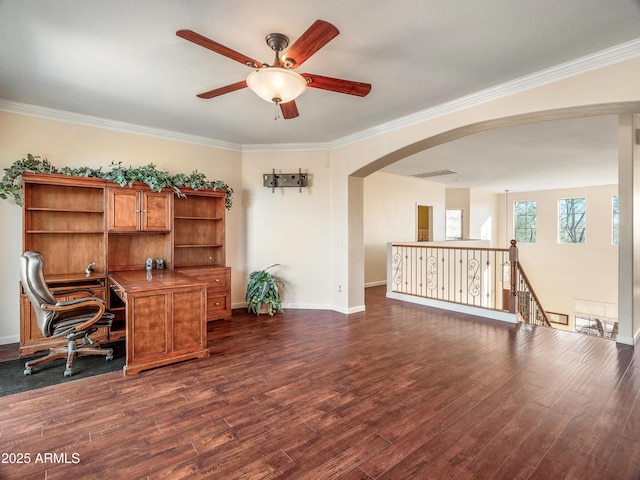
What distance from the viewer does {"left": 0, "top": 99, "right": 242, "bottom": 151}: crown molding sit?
3.73 metres

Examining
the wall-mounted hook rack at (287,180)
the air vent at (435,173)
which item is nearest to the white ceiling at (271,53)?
the wall-mounted hook rack at (287,180)

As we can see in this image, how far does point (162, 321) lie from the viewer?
3123 mm

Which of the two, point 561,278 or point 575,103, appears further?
point 561,278

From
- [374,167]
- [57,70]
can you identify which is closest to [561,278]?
[374,167]

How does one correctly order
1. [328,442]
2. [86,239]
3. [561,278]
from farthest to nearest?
1. [561,278]
2. [86,239]
3. [328,442]

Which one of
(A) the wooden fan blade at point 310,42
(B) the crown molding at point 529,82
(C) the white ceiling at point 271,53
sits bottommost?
(A) the wooden fan blade at point 310,42

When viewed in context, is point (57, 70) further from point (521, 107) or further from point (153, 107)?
point (521, 107)

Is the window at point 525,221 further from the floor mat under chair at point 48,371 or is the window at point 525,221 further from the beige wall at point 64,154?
the floor mat under chair at point 48,371

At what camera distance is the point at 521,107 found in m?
3.08

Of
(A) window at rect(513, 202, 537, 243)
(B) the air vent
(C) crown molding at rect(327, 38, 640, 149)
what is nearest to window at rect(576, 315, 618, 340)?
(A) window at rect(513, 202, 537, 243)

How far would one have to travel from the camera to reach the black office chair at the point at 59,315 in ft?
9.41

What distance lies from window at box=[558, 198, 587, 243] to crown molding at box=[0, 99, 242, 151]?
440 inches

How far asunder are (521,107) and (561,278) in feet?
32.7

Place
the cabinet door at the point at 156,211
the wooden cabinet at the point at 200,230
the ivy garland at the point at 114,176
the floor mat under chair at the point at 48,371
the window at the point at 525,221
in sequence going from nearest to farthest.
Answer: the floor mat under chair at the point at 48,371, the ivy garland at the point at 114,176, the cabinet door at the point at 156,211, the wooden cabinet at the point at 200,230, the window at the point at 525,221
